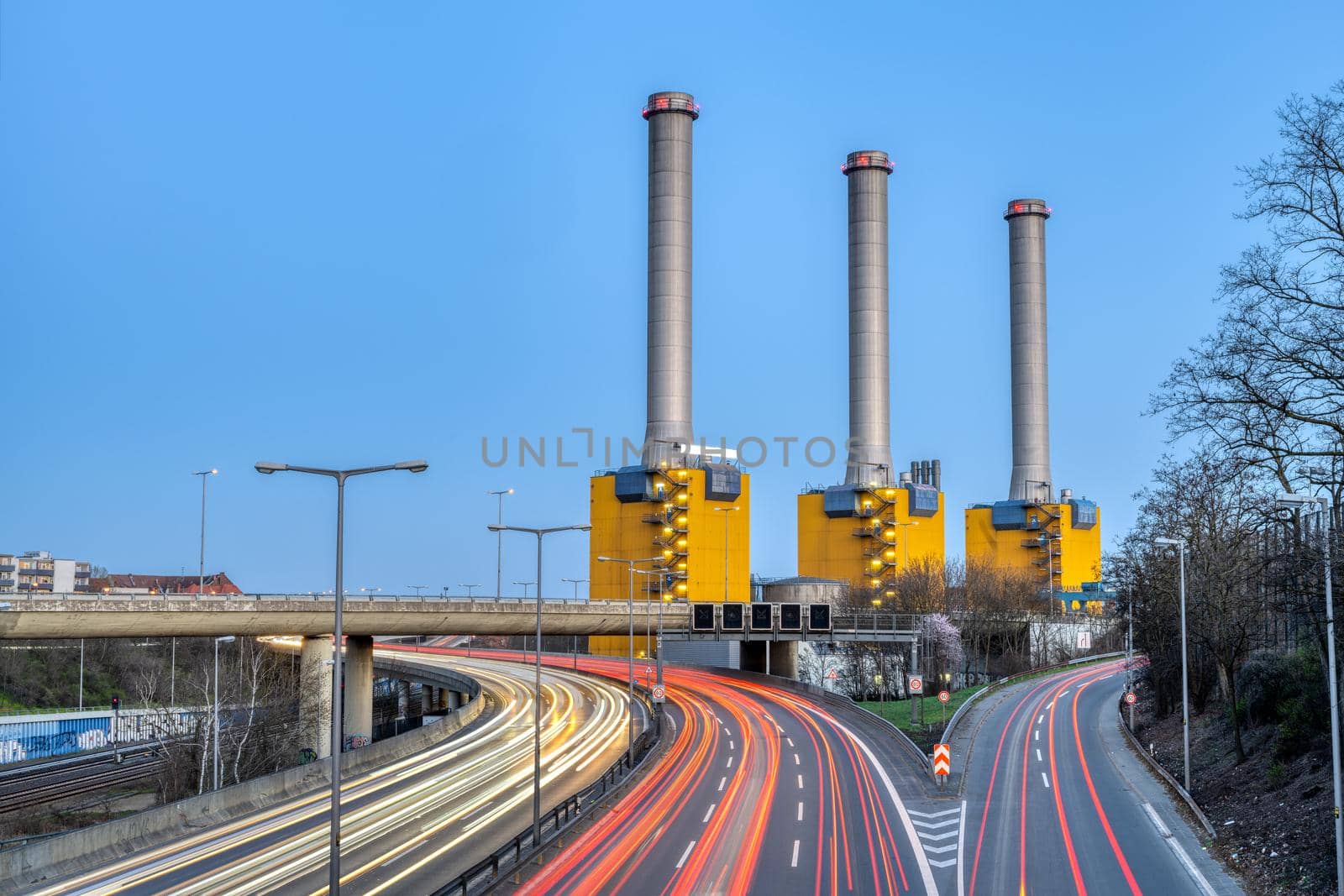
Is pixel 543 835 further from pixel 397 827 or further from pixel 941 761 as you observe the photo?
pixel 941 761

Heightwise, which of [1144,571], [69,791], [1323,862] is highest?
[1144,571]

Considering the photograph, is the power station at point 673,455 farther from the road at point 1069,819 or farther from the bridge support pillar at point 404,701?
the road at point 1069,819

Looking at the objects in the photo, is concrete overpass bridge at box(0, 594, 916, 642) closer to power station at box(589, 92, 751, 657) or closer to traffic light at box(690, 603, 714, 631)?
traffic light at box(690, 603, 714, 631)

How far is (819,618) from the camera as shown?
98.3 m

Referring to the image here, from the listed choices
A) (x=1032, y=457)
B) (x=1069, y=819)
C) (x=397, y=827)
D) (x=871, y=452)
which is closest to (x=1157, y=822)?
(x=1069, y=819)

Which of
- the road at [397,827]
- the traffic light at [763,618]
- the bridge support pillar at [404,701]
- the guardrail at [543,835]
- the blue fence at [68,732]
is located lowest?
the bridge support pillar at [404,701]

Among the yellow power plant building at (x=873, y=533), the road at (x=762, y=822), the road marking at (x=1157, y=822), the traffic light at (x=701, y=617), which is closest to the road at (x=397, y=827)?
the road at (x=762, y=822)

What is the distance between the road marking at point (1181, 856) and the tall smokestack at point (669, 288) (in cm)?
8686

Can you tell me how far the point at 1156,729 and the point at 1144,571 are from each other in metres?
11.2

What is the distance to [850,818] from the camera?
45.4m

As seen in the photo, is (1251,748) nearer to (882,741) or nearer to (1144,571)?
(882,741)

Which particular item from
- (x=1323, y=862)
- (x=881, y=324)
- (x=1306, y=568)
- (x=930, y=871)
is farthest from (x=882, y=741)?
(x=881, y=324)

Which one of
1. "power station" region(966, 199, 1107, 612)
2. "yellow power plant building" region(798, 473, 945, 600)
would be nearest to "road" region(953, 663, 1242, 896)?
"yellow power plant building" region(798, 473, 945, 600)

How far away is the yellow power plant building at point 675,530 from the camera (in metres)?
132
